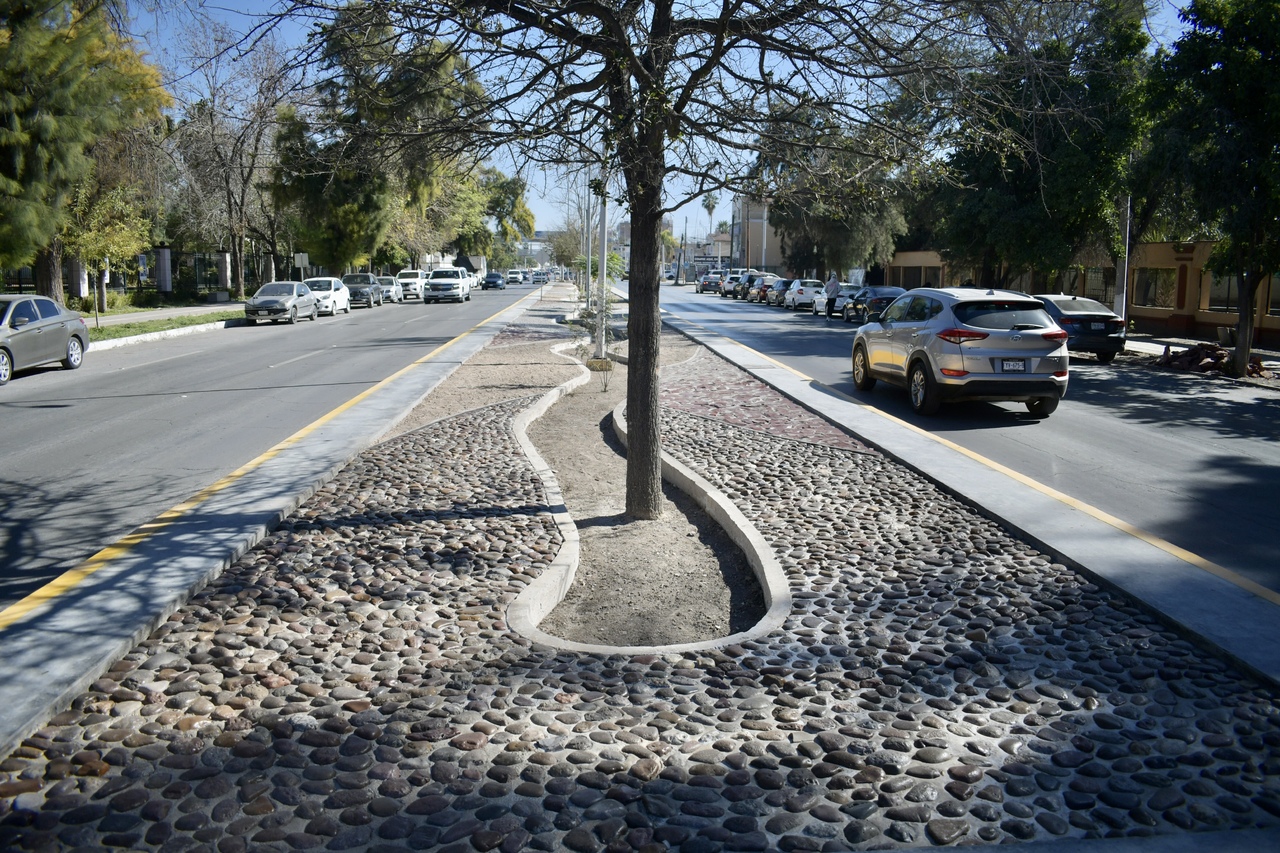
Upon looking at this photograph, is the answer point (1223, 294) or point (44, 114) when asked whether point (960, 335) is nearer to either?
point (44, 114)

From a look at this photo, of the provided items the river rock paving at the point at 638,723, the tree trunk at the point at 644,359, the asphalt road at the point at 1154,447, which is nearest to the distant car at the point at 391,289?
the asphalt road at the point at 1154,447

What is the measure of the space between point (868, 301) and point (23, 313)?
25.3 m

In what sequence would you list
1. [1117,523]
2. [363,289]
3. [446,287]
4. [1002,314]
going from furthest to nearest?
[446,287] → [363,289] → [1002,314] → [1117,523]

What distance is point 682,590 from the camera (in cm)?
650

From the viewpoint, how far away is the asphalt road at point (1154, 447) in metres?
7.69

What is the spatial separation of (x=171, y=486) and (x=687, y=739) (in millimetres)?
6394

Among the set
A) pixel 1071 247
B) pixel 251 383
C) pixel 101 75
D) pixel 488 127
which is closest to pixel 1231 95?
pixel 1071 247

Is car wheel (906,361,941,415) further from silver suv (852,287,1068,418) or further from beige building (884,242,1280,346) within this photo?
beige building (884,242,1280,346)

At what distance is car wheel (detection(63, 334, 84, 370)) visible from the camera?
18.2 m

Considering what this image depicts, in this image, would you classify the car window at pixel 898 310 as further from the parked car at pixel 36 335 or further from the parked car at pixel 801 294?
the parked car at pixel 801 294

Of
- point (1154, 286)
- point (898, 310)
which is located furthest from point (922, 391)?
point (1154, 286)

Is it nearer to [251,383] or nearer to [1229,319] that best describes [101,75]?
[251,383]

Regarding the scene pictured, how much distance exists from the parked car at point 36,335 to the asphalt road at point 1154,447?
13449 mm

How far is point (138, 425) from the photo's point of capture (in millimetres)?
11922
